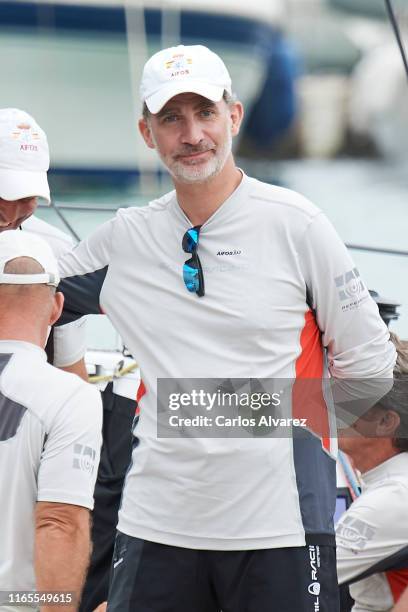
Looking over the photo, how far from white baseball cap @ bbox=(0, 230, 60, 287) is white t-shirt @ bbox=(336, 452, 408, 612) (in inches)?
30.6

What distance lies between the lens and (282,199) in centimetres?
219

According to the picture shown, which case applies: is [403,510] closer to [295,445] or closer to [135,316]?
[295,445]

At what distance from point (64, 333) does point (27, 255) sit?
0.65m

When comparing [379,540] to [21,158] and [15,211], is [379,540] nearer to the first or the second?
[15,211]

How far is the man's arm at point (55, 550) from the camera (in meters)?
1.81

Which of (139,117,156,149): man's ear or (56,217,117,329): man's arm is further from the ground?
(139,117,156,149): man's ear

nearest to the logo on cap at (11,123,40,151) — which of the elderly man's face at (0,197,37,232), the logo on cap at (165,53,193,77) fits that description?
the elderly man's face at (0,197,37,232)

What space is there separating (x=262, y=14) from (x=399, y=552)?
44.0 feet

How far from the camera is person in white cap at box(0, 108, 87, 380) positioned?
261 cm

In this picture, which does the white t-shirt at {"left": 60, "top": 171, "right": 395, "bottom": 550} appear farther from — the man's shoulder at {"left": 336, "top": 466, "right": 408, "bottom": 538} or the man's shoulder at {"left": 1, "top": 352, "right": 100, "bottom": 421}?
the man's shoulder at {"left": 1, "top": 352, "right": 100, "bottom": 421}

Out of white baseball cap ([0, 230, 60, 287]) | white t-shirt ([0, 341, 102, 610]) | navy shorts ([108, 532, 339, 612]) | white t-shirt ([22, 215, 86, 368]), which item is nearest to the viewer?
white t-shirt ([0, 341, 102, 610])

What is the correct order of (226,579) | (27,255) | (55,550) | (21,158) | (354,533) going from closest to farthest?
(55,550)
(27,255)
(226,579)
(354,533)
(21,158)

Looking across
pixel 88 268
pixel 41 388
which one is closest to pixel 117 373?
pixel 88 268

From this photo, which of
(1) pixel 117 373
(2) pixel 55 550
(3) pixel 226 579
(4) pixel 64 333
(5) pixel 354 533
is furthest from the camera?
(1) pixel 117 373
